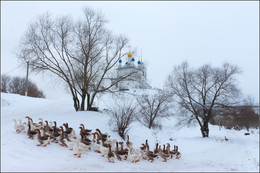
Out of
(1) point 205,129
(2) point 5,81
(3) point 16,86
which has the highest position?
(2) point 5,81

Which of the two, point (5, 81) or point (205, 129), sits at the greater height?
point (5, 81)

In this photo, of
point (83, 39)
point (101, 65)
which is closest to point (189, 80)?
point (101, 65)

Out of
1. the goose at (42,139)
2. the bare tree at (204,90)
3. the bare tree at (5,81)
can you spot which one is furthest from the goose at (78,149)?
the bare tree at (5,81)

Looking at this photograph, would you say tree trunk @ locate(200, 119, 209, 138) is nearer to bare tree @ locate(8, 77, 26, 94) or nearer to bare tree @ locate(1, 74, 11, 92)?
bare tree @ locate(8, 77, 26, 94)

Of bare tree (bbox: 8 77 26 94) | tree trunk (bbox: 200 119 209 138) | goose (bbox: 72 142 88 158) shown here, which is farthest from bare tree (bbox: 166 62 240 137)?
bare tree (bbox: 8 77 26 94)

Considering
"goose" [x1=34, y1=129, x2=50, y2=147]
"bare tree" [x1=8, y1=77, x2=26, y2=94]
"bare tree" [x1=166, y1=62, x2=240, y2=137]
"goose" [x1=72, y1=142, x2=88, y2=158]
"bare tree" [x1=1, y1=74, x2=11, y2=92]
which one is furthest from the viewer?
"bare tree" [x1=8, y1=77, x2=26, y2=94]

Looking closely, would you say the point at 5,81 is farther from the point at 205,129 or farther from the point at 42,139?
the point at 42,139

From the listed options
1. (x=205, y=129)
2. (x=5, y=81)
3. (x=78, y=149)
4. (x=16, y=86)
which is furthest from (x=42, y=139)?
(x=5, y=81)

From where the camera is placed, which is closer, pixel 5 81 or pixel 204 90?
pixel 204 90

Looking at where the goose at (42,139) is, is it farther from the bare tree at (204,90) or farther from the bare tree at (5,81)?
the bare tree at (5,81)

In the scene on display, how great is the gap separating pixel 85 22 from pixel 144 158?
1446cm

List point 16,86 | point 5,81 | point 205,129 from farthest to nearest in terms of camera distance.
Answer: point 5,81, point 16,86, point 205,129

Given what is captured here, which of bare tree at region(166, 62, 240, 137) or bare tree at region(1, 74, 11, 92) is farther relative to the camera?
bare tree at region(1, 74, 11, 92)

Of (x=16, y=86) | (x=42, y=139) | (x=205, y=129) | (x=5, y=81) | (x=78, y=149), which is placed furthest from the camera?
(x=5, y=81)
